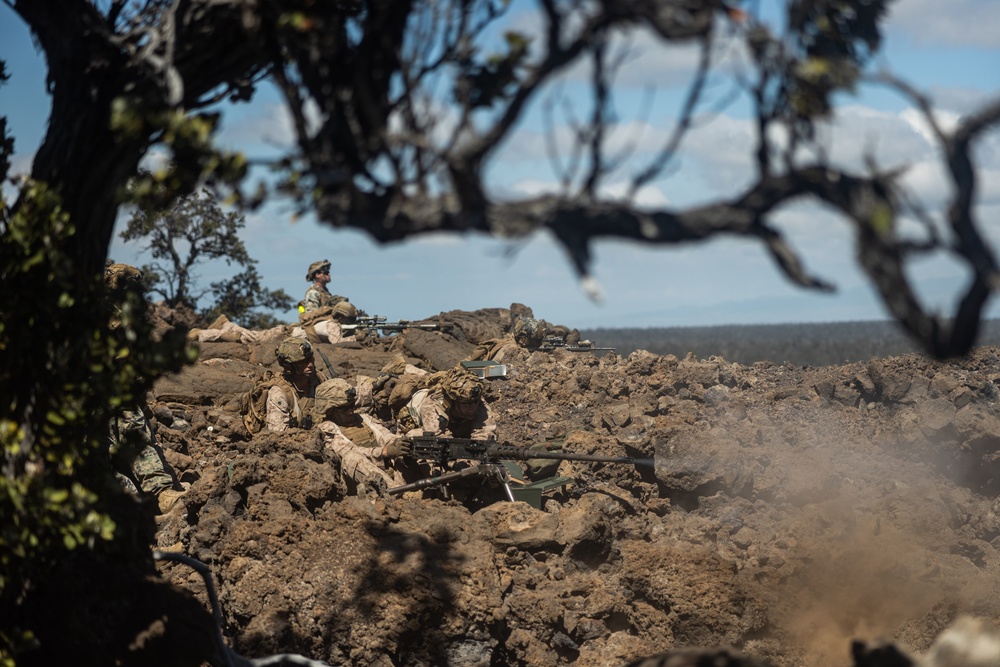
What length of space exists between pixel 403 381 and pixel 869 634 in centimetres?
610

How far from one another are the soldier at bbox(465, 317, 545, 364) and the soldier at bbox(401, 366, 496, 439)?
7.31 m

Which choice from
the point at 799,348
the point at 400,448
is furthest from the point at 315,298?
the point at 799,348

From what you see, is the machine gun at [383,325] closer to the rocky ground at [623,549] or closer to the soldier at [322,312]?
the soldier at [322,312]

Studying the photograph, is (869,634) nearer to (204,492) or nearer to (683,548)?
(683,548)

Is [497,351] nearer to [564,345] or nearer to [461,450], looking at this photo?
[564,345]

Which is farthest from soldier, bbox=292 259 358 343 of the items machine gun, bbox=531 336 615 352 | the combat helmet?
the combat helmet

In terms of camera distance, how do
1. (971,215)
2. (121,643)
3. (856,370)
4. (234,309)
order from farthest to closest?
(234,309) < (856,370) < (121,643) < (971,215)

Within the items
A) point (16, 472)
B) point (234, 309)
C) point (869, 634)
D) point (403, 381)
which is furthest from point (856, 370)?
point (234, 309)

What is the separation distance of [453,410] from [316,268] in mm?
8732

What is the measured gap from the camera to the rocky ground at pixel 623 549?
6.15 metres

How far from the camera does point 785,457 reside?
1012cm

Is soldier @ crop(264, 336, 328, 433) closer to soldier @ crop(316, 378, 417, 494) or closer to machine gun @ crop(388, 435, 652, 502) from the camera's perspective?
soldier @ crop(316, 378, 417, 494)

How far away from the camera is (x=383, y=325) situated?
17766mm

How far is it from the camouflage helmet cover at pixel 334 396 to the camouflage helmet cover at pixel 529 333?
8456 millimetres
